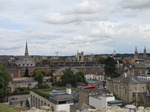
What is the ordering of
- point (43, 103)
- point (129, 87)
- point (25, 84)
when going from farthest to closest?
point (25, 84) → point (43, 103) → point (129, 87)

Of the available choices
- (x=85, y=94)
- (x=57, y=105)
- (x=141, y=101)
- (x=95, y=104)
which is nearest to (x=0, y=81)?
(x=57, y=105)

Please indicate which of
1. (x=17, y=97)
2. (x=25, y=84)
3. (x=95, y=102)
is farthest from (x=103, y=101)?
(x=25, y=84)

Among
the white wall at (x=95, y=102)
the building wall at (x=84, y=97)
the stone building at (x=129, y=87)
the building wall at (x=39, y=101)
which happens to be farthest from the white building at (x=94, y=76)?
the white wall at (x=95, y=102)

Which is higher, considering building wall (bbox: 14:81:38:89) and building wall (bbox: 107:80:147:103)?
building wall (bbox: 107:80:147:103)

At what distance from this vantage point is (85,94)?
116 ft

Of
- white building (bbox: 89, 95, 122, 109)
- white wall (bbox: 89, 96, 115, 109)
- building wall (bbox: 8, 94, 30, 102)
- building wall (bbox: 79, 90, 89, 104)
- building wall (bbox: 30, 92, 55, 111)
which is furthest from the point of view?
building wall (bbox: 8, 94, 30, 102)

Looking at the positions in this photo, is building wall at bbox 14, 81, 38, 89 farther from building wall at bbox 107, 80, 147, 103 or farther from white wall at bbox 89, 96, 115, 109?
white wall at bbox 89, 96, 115, 109

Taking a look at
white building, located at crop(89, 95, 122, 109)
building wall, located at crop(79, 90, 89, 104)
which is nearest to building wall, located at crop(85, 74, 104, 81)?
building wall, located at crop(79, 90, 89, 104)

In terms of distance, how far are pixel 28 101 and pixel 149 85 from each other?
93.3 ft

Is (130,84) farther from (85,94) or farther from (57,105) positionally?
(57,105)

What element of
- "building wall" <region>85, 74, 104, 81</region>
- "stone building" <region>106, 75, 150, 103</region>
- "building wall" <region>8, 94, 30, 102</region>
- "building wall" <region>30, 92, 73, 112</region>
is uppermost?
"stone building" <region>106, 75, 150, 103</region>

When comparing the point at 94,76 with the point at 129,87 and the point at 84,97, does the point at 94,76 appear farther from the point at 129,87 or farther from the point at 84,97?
the point at 84,97

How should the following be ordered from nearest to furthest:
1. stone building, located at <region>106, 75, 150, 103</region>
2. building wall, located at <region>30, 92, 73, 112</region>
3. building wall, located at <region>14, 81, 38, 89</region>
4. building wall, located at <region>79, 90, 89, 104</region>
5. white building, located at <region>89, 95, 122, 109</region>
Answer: white building, located at <region>89, 95, 122, 109</region> < building wall, located at <region>30, 92, 73, 112</region> < building wall, located at <region>79, 90, 89, 104</region> < stone building, located at <region>106, 75, 150, 103</region> < building wall, located at <region>14, 81, 38, 89</region>

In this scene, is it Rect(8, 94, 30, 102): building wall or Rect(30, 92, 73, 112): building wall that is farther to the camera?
Rect(8, 94, 30, 102): building wall
